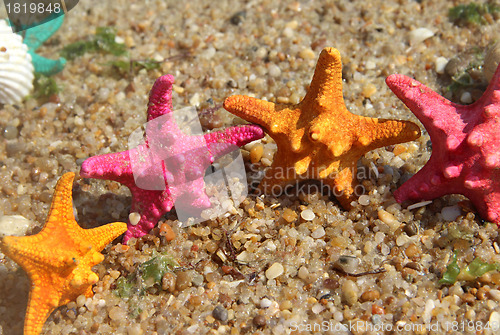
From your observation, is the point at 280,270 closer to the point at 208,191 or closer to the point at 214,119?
the point at 208,191

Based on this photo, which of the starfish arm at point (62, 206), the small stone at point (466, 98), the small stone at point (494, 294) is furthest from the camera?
the small stone at point (466, 98)

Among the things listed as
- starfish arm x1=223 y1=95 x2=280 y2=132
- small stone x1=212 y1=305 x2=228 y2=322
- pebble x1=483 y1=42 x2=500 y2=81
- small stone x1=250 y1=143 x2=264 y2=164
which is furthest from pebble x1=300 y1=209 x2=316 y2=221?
pebble x1=483 y1=42 x2=500 y2=81

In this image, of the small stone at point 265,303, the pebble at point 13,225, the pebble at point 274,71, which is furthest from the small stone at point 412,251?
the pebble at point 13,225

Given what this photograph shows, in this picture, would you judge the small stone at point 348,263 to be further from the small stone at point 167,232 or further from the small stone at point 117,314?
the small stone at point 117,314

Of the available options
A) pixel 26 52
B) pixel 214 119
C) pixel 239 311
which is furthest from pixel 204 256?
pixel 26 52

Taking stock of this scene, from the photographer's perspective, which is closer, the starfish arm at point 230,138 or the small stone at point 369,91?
the starfish arm at point 230,138
